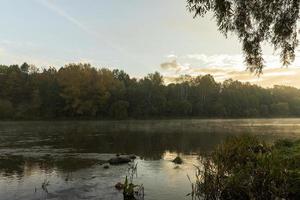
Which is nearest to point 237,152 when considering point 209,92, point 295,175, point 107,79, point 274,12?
point 295,175

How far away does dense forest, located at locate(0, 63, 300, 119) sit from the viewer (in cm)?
11400

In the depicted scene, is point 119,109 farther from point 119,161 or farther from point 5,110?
point 119,161

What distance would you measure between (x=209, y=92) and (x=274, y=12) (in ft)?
467

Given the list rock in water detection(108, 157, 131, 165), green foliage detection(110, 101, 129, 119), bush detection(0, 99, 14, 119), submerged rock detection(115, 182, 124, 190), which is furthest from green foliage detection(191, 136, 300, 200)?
green foliage detection(110, 101, 129, 119)

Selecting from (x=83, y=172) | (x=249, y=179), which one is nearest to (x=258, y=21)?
(x=249, y=179)

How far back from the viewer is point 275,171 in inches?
537

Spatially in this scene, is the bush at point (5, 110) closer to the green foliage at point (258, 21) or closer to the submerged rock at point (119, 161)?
the submerged rock at point (119, 161)

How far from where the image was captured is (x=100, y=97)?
117062 millimetres

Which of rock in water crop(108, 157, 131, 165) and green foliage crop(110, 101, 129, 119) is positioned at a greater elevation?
green foliage crop(110, 101, 129, 119)

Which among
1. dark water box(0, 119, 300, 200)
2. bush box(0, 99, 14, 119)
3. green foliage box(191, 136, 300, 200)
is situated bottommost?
dark water box(0, 119, 300, 200)

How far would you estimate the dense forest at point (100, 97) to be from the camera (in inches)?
4488

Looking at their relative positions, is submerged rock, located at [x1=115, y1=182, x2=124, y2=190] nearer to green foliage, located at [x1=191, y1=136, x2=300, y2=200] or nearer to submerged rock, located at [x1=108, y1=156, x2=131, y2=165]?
green foliage, located at [x1=191, y1=136, x2=300, y2=200]

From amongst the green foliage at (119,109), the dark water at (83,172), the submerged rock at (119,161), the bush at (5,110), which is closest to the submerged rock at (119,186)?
the dark water at (83,172)

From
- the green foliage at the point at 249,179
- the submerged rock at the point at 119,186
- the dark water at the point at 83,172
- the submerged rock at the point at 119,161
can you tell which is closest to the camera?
the green foliage at the point at 249,179
